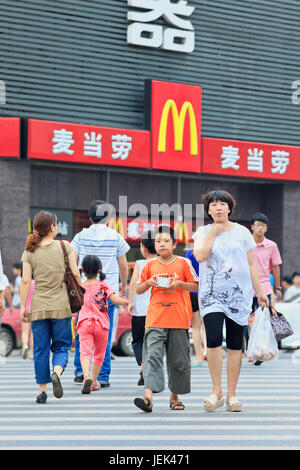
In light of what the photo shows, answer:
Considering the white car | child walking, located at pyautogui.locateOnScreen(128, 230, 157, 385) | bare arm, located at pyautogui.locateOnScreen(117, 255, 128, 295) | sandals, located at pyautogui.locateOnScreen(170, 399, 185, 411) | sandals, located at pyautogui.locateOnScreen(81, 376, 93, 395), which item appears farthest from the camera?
the white car

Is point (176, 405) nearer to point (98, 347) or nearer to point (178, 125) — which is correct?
point (98, 347)

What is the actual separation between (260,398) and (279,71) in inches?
717

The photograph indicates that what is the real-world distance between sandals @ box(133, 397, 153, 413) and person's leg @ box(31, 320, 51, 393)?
4.09 ft

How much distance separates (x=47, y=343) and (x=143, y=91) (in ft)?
49.8

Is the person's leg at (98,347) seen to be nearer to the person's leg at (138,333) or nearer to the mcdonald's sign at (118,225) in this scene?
the person's leg at (138,333)

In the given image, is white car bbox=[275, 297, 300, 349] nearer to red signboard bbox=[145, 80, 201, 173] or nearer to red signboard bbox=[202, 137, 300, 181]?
red signboard bbox=[145, 80, 201, 173]

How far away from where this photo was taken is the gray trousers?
827 centimetres

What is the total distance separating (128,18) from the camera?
2311 centimetres

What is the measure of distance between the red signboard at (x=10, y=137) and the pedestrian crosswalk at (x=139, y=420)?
33.9ft

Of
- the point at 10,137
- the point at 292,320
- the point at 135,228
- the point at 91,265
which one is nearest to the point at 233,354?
the point at 91,265

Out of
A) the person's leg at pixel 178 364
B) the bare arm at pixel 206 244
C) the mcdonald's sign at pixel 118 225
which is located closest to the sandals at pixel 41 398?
the person's leg at pixel 178 364

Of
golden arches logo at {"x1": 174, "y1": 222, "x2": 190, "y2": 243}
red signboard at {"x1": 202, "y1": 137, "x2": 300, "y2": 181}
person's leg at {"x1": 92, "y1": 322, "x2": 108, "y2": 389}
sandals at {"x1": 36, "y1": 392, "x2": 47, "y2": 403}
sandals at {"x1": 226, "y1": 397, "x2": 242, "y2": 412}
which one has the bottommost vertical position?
→ sandals at {"x1": 36, "y1": 392, "x2": 47, "y2": 403}

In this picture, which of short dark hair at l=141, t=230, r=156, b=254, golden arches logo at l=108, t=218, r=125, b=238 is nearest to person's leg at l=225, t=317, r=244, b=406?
short dark hair at l=141, t=230, r=156, b=254

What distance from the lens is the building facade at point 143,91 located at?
21.4m
